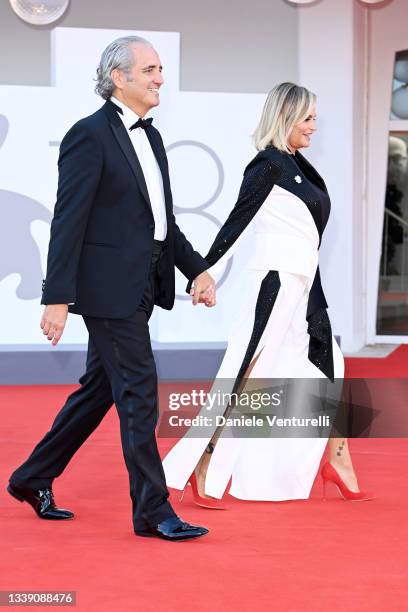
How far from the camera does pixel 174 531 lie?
353 centimetres

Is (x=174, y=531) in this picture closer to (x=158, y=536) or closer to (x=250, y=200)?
(x=158, y=536)

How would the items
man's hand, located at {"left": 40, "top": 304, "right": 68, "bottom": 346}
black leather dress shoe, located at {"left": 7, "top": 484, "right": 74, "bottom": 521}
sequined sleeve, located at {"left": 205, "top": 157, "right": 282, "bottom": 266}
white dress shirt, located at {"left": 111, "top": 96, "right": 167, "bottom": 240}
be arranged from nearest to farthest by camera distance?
1. man's hand, located at {"left": 40, "top": 304, "right": 68, "bottom": 346}
2. white dress shirt, located at {"left": 111, "top": 96, "right": 167, "bottom": 240}
3. black leather dress shoe, located at {"left": 7, "top": 484, "right": 74, "bottom": 521}
4. sequined sleeve, located at {"left": 205, "top": 157, "right": 282, "bottom": 266}

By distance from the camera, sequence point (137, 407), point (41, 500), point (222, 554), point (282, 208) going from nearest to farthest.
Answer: point (222, 554) → point (137, 407) → point (41, 500) → point (282, 208)

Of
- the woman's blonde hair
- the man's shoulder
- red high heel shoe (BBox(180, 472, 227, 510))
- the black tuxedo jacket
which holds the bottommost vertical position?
red high heel shoe (BBox(180, 472, 227, 510))

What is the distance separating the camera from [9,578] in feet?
10.2

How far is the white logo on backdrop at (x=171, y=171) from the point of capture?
8406mm

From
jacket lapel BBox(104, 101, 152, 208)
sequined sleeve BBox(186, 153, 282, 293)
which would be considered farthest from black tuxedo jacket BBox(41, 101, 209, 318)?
sequined sleeve BBox(186, 153, 282, 293)

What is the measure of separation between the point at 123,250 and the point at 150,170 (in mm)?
308

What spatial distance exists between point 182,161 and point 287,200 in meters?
4.32

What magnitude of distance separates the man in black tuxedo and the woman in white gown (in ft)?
1.97

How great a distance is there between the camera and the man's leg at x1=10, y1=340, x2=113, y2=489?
3.78m

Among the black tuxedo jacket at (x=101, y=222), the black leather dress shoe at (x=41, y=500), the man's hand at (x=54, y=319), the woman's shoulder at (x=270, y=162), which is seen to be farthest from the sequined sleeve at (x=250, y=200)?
the black leather dress shoe at (x=41, y=500)

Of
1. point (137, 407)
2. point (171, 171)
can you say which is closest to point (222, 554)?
point (137, 407)

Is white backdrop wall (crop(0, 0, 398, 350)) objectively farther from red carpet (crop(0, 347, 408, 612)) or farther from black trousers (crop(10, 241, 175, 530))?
black trousers (crop(10, 241, 175, 530))
